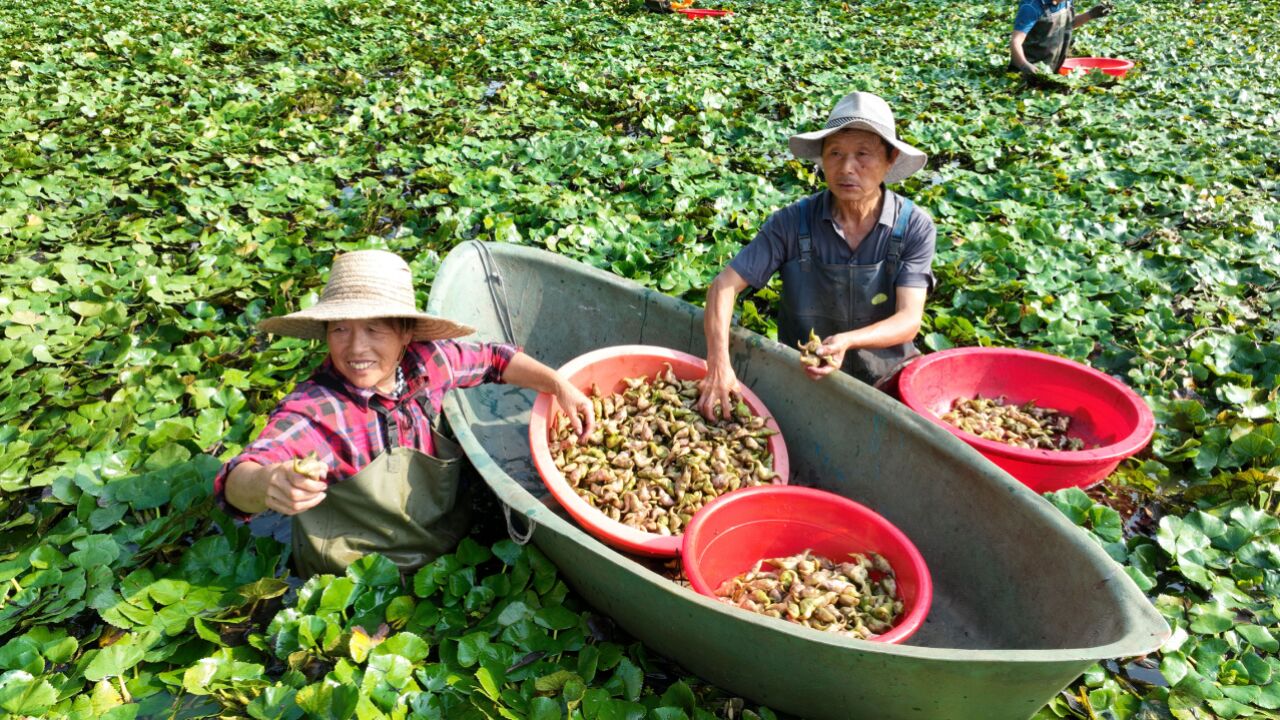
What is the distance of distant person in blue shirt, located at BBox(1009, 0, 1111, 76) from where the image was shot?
7.45 meters

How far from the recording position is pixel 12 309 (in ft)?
11.9

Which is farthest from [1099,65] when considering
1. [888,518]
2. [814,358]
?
[888,518]

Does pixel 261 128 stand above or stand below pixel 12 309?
above

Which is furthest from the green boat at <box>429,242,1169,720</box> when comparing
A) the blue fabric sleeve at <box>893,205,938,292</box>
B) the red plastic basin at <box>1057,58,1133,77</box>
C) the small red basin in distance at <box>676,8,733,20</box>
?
the small red basin in distance at <box>676,8,733,20</box>

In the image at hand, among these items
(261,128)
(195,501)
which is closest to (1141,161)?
(195,501)

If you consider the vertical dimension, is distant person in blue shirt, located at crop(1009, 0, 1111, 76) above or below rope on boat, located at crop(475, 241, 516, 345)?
above

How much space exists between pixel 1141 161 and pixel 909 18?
5.98 m

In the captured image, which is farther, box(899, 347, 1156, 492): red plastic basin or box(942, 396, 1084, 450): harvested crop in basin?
box(942, 396, 1084, 450): harvested crop in basin

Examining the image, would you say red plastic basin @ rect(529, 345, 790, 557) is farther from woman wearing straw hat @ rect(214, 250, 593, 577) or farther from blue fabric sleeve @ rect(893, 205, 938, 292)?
blue fabric sleeve @ rect(893, 205, 938, 292)

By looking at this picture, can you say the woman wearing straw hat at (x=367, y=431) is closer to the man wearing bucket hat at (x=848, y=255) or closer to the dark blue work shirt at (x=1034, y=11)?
the man wearing bucket hat at (x=848, y=255)

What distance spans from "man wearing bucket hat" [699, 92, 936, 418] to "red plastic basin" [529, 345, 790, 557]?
8.6 inches

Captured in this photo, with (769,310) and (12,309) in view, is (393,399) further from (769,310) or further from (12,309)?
(12,309)

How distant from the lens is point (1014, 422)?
3119 millimetres

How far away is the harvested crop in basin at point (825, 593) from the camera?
2211 mm
